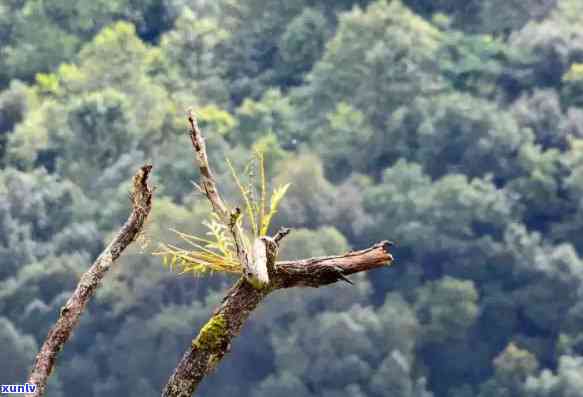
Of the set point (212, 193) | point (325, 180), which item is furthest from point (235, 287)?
point (325, 180)

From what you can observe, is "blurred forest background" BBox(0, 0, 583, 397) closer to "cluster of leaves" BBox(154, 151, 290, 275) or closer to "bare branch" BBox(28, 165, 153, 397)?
"cluster of leaves" BBox(154, 151, 290, 275)

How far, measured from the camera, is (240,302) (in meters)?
5.33

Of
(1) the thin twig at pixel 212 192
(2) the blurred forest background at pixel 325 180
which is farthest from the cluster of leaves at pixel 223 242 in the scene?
(2) the blurred forest background at pixel 325 180

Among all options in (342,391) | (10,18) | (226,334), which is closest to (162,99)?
(10,18)

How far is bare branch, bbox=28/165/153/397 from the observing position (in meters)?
4.89

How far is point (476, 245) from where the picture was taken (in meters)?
74.8

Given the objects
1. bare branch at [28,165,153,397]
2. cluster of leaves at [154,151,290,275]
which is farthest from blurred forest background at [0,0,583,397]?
bare branch at [28,165,153,397]

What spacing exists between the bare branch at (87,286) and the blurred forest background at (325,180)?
58.1 meters

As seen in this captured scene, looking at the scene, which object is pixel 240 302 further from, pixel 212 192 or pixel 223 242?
pixel 212 192

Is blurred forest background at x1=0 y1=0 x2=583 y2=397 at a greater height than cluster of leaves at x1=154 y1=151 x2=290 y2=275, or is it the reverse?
blurred forest background at x1=0 y1=0 x2=583 y2=397

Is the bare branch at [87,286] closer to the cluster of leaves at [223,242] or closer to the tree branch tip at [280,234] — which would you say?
the cluster of leaves at [223,242]

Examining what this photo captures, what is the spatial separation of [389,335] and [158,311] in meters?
8.77

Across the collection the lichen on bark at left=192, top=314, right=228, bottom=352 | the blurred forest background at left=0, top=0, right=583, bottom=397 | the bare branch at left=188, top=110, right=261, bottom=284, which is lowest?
the lichen on bark at left=192, top=314, right=228, bottom=352

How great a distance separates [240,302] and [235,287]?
50 millimetres
